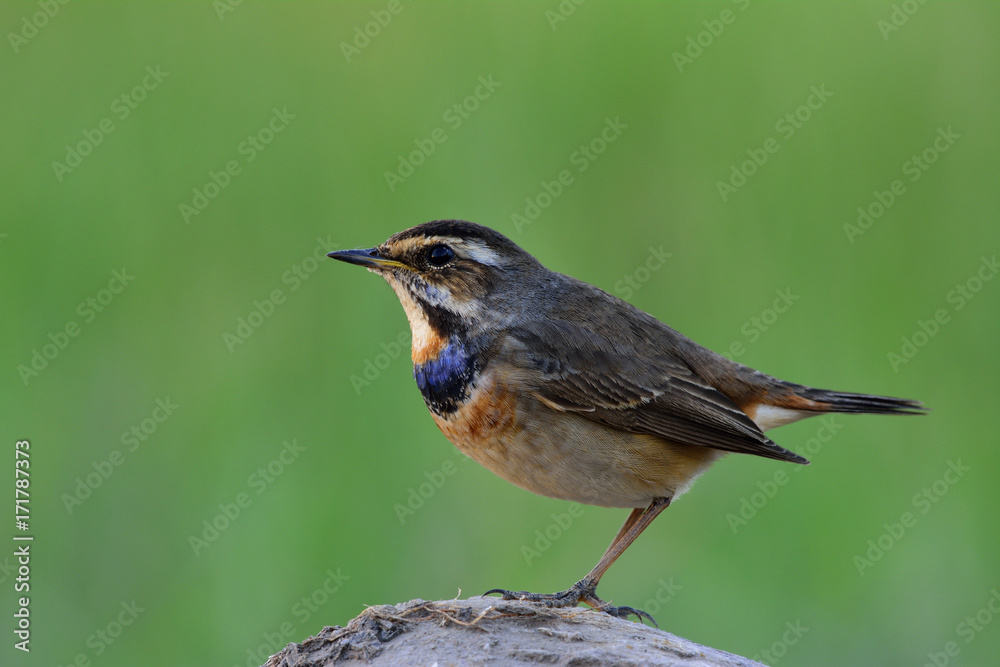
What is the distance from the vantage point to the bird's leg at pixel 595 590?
5922 millimetres

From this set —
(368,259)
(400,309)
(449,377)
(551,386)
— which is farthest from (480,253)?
(400,309)

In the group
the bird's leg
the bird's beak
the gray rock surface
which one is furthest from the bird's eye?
the gray rock surface

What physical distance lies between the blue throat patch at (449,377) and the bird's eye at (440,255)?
465 mm

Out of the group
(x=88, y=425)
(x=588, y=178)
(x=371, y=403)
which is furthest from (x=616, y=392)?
(x=88, y=425)

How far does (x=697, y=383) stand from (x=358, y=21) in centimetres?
591

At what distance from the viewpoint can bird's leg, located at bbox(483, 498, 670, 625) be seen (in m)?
5.92

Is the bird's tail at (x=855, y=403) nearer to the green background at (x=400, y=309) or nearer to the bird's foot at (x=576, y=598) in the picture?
the green background at (x=400, y=309)

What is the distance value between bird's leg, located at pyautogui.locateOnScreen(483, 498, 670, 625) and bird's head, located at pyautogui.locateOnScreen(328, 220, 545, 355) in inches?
58.8

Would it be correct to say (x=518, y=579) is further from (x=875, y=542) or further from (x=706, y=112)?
(x=706, y=112)

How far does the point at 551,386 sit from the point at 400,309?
2.84 meters

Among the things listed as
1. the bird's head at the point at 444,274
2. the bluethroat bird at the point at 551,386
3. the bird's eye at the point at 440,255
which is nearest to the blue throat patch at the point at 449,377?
the bluethroat bird at the point at 551,386

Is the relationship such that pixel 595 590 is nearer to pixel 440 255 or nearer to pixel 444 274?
pixel 444 274

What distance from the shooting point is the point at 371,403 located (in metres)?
8.59

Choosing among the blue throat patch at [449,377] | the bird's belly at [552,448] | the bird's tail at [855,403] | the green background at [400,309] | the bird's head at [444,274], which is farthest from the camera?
the green background at [400,309]
